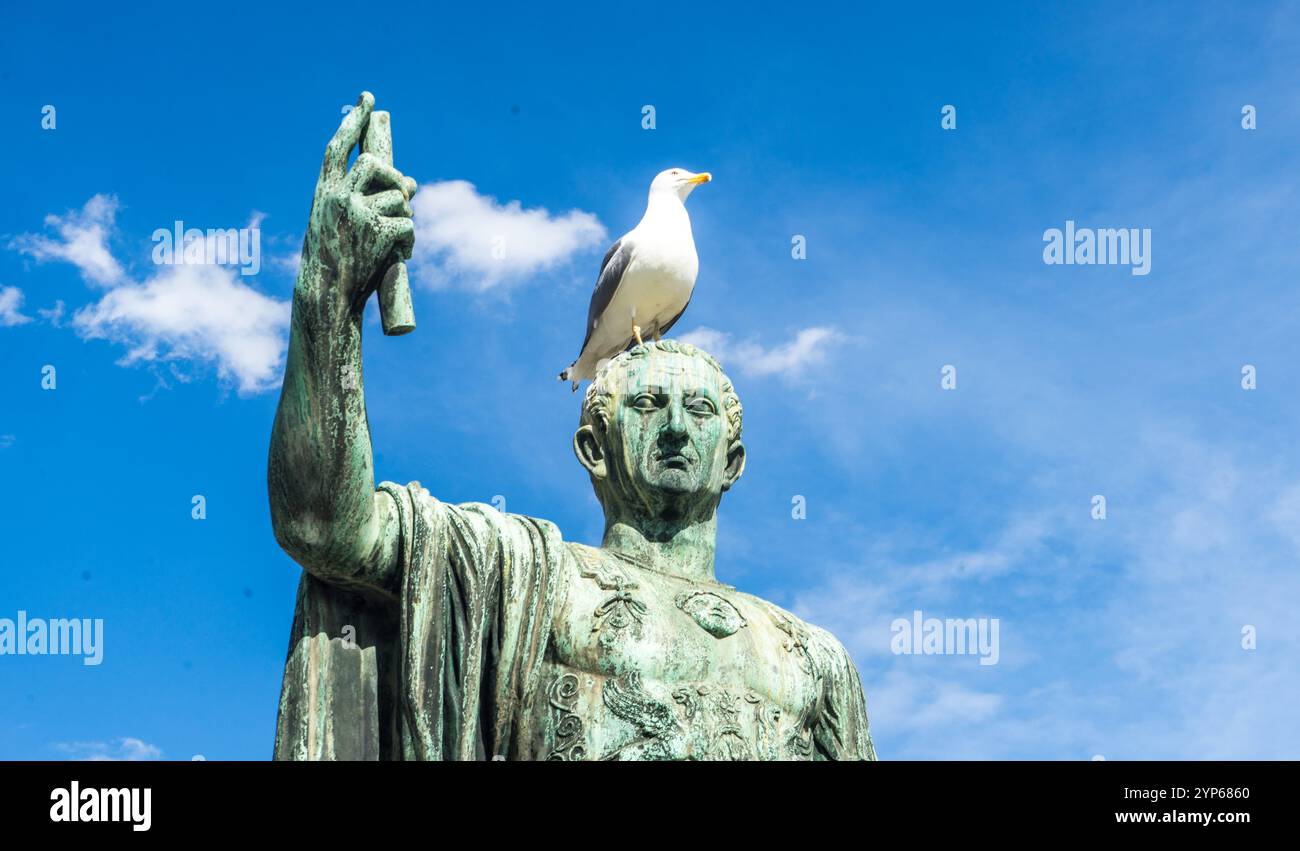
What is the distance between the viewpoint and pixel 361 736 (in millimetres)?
7898

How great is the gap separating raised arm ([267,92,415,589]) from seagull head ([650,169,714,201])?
8738 mm

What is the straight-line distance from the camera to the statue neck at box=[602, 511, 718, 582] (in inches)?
340

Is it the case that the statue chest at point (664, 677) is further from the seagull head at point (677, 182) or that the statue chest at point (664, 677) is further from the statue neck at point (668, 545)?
the seagull head at point (677, 182)

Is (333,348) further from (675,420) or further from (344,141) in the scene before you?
(675,420)

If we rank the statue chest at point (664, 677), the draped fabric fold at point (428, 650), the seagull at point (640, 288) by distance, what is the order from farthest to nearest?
the seagull at point (640, 288) → the statue chest at point (664, 677) → the draped fabric fold at point (428, 650)

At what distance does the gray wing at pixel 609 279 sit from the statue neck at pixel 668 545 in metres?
6.01

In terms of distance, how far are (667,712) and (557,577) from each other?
710 millimetres

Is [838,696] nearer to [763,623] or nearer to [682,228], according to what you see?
[763,623]

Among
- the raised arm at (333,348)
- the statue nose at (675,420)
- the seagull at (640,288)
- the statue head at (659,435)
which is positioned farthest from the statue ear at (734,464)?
the seagull at (640,288)

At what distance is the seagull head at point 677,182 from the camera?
53.1 feet

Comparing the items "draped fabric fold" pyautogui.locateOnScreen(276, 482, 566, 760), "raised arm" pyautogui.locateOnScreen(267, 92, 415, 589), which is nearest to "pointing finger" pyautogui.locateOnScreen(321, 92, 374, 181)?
"raised arm" pyautogui.locateOnScreen(267, 92, 415, 589)

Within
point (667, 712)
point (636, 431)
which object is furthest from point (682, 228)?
point (667, 712)

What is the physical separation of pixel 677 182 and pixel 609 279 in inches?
74.6

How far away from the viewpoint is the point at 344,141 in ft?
24.5
